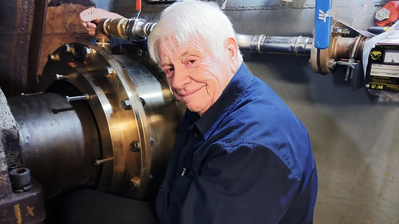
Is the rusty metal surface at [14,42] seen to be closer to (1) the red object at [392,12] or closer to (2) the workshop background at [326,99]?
(2) the workshop background at [326,99]

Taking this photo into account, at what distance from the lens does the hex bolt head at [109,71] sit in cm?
87

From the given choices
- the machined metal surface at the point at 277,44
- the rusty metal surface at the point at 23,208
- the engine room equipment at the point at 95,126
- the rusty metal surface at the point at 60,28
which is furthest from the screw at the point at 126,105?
the rusty metal surface at the point at 60,28

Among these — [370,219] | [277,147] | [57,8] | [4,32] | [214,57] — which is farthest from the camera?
[57,8]

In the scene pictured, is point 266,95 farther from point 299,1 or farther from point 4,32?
point 4,32

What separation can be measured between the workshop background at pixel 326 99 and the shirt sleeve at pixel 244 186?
1.54 feet

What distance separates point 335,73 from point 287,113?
0.34 metres

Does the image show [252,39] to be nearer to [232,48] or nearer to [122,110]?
Result: [232,48]

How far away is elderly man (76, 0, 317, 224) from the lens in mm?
615

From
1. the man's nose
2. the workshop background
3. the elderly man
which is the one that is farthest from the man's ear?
the workshop background

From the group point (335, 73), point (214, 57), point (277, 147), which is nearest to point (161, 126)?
point (214, 57)

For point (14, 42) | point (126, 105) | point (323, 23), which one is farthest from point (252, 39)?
point (14, 42)

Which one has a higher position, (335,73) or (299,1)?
(299,1)

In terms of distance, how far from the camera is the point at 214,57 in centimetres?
73

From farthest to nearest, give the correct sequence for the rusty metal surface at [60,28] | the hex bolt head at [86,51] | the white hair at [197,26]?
1. the rusty metal surface at [60,28]
2. the hex bolt head at [86,51]
3. the white hair at [197,26]
